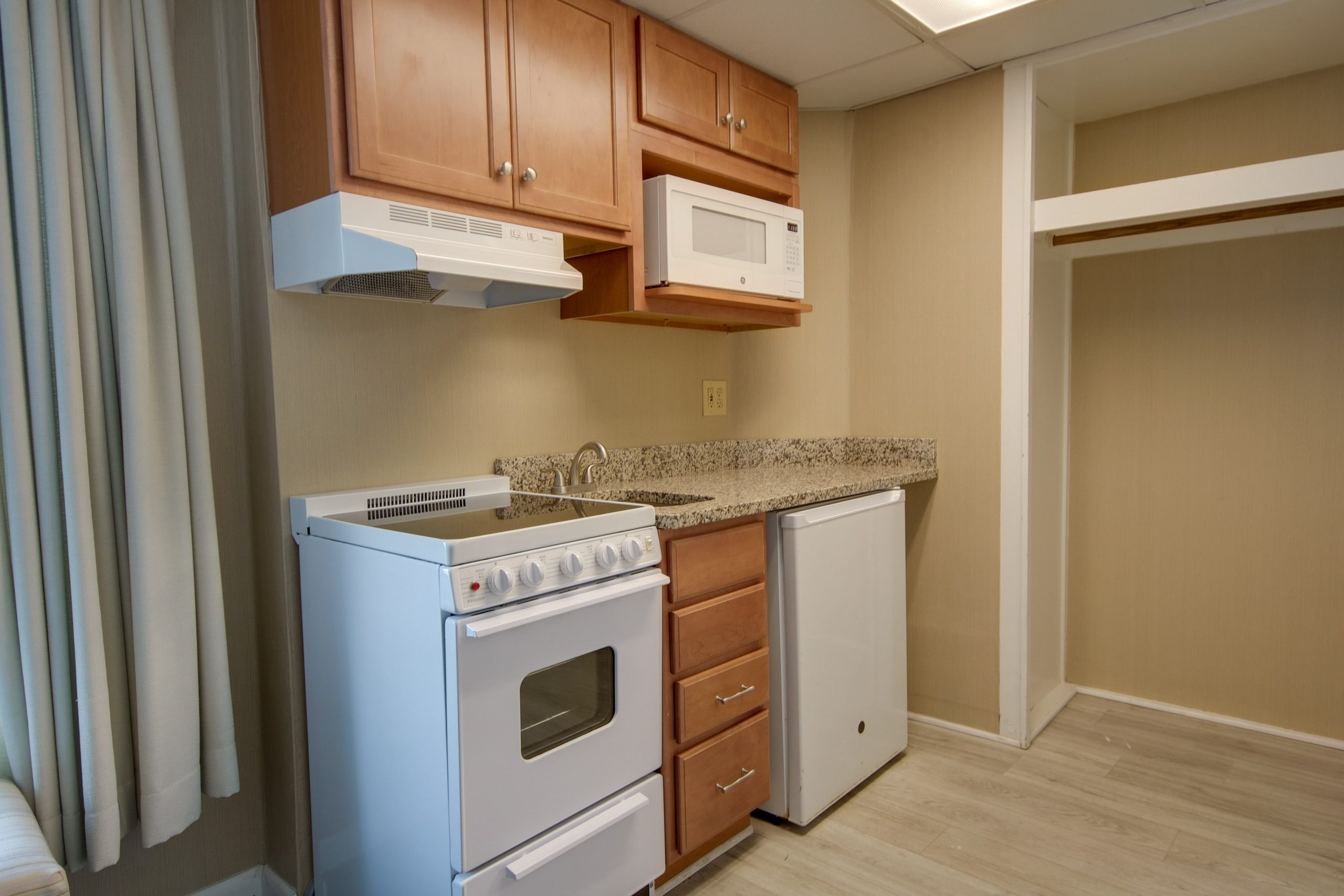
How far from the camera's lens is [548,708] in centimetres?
154

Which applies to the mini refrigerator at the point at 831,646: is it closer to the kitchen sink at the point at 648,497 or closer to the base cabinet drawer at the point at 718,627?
the base cabinet drawer at the point at 718,627

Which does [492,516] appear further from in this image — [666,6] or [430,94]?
[666,6]

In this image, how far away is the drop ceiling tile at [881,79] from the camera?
2422mm

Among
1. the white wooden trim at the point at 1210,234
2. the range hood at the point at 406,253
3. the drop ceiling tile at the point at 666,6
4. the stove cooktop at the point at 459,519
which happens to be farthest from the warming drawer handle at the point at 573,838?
the white wooden trim at the point at 1210,234

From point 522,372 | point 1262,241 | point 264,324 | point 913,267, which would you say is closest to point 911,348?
point 913,267

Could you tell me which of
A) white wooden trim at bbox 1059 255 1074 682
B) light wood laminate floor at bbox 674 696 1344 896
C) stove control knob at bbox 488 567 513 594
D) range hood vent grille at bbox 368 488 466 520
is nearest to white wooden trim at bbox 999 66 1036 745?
light wood laminate floor at bbox 674 696 1344 896

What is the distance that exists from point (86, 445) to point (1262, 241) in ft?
10.4

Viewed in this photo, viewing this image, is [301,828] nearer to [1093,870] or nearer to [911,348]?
[1093,870]

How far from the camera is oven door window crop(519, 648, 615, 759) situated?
4.93ft

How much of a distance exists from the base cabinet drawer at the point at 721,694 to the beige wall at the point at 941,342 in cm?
93

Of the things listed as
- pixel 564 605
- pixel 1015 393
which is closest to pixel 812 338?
pixel 1015 393

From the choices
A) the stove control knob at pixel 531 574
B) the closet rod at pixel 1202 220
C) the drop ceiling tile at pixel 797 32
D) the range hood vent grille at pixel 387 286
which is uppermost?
the drop ceiling tile at pixel 797 32

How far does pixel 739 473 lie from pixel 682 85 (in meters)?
1.20

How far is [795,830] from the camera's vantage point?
2.13 m
